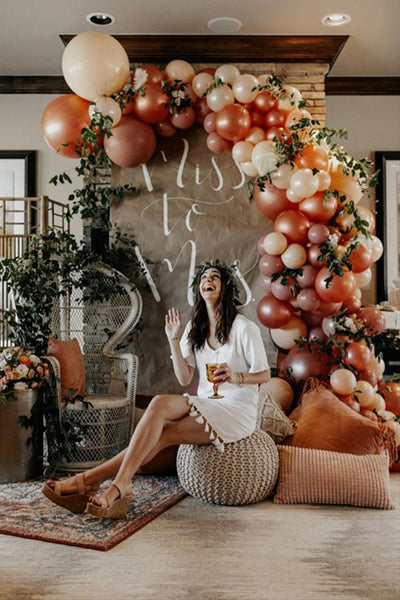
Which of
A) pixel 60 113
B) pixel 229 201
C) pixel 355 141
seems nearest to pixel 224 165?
pixel 229 201

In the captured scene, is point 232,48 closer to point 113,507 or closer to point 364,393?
point 364,393

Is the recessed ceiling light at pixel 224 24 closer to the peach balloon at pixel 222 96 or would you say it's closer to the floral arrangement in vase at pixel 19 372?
the peach balloon at pixel 222 96

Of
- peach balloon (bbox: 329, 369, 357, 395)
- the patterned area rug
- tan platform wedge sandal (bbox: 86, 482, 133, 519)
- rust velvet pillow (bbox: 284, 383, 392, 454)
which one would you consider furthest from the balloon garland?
tan platform wedge sandal (bbox: 86, 482, 133, 519)

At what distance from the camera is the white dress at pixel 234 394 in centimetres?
298

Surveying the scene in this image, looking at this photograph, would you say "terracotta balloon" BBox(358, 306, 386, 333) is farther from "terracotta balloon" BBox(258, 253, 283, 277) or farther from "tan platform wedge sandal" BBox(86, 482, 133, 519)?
"tan platform wedge sandal" BBox(86, 482, 133, 519)

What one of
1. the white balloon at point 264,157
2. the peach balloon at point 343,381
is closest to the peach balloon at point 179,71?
the white balloon at point 264,157

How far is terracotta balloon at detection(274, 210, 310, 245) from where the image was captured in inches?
154

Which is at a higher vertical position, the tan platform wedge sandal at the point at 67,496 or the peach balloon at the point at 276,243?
the peach balloon at the point at 276,243

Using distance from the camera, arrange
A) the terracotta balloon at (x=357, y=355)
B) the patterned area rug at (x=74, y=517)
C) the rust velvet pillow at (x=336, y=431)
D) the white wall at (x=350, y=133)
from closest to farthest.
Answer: the patterned area rug at (x=74, y=517) < the rust velvet pillow at (x=336, y=431) < the terracotta balloon at (x=357, y=355) < the white wall at (x=350, y=133)

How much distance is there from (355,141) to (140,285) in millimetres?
2358

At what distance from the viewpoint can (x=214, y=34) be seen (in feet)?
14.7

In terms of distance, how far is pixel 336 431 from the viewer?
3.48 m

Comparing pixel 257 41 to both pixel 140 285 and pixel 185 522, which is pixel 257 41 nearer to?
Answer: pixel 140 285

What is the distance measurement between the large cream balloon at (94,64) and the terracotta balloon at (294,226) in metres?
1.41
